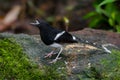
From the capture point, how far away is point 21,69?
5926 mm

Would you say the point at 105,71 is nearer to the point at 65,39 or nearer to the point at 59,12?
the point at 65,39

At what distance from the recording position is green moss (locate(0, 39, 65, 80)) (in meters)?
5.82

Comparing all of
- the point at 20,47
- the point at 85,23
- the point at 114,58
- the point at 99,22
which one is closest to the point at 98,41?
the point at 114,58

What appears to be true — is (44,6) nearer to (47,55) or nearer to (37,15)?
(37,15)

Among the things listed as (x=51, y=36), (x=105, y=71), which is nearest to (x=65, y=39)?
(x=51, y=36)

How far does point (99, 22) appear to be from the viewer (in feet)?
32.2

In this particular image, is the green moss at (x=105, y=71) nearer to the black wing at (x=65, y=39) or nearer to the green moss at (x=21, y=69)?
the green moss at (x=21, y=69)

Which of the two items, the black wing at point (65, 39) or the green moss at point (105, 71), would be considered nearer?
the green moss at point (105, 71)

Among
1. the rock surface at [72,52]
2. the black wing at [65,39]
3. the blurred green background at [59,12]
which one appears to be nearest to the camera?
the rock surface at [72,52]

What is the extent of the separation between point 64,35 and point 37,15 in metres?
6.85

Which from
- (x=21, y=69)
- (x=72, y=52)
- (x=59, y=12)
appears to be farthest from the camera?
(x=59, y=12)

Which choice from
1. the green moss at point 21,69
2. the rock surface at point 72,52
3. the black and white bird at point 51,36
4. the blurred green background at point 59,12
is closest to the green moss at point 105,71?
the rock surface at point 72,52

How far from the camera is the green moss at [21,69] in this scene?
5820 millimetres

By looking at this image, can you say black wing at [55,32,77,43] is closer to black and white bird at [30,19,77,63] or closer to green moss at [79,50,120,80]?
black and white bird at [30,19,77,63]
